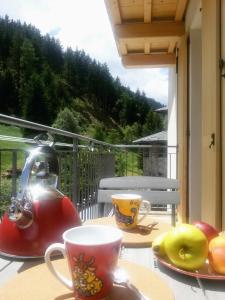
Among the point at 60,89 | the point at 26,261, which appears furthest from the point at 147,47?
the point at 60,89

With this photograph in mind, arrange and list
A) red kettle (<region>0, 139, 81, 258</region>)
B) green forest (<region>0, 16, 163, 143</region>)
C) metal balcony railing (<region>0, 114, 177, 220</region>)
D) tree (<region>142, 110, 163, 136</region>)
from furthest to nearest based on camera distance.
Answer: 1. green forest (<region>0, 16, 163, 143</region>)
2. tree (<region>142, 110, 163, 136</region>)
3. metal balcony railing (<region>0, 114, 177, 220</region>)
4. red kettle (<region>0, 139, 81, 258</region>)

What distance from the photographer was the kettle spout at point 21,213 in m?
0.69

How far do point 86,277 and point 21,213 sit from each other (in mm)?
248

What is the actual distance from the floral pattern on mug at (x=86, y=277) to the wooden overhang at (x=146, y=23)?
3.11 m

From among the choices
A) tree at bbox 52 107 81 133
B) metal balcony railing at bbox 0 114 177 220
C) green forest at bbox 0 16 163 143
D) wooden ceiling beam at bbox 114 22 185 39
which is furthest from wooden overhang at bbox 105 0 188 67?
tree at bbox 52 107 81 133

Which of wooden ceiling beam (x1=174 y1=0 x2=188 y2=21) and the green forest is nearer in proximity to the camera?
wooden ceiling beam (x1=174 y1=0 x2=188 y2=21)

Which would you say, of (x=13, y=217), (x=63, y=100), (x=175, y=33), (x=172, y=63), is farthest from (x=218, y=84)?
(x=63, y=100)

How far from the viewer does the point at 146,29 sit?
3773 millimetres

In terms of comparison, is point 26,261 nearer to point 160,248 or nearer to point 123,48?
point 160,248

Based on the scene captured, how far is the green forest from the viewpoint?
4606cm

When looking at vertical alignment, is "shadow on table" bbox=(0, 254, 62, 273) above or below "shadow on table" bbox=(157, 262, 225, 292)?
above

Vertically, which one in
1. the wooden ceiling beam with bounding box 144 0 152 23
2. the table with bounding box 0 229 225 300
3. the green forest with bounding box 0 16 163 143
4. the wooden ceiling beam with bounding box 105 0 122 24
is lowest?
the table with bounding box 0 229 225 300

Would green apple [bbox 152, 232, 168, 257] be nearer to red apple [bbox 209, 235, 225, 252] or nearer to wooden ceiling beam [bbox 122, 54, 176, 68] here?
red apple [bbox 209, 235, 225, 252]

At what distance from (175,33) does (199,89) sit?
77 centimetres
